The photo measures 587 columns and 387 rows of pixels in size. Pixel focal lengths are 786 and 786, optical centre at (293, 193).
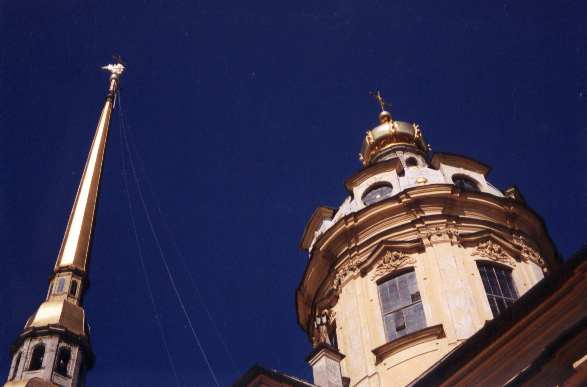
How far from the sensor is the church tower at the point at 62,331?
18.2m

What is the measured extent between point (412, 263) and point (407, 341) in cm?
278

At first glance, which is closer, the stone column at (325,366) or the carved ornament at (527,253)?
the stone column at (325,366)

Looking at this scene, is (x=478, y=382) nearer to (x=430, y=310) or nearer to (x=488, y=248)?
(x=430, y=310)

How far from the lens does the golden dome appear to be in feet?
97.3

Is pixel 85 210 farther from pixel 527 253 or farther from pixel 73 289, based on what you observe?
pixel 527 253

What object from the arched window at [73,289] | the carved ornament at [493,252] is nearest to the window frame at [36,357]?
the arched window at [73,289]

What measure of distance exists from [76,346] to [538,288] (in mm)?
11346

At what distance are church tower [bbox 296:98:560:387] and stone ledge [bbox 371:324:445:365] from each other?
0.02 meters

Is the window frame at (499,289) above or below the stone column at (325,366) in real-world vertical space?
above

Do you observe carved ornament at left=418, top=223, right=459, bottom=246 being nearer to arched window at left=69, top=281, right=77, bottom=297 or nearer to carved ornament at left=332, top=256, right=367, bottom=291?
carved ornament at left=332, top=256, right=367, bottom=291

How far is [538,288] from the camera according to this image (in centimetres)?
1276

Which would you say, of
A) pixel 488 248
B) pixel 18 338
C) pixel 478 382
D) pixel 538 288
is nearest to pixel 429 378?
pixel 478 382

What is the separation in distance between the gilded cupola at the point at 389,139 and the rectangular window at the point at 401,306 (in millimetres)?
8808

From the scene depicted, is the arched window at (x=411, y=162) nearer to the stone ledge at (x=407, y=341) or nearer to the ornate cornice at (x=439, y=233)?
the ornate cornice at (x=439, y=233)
